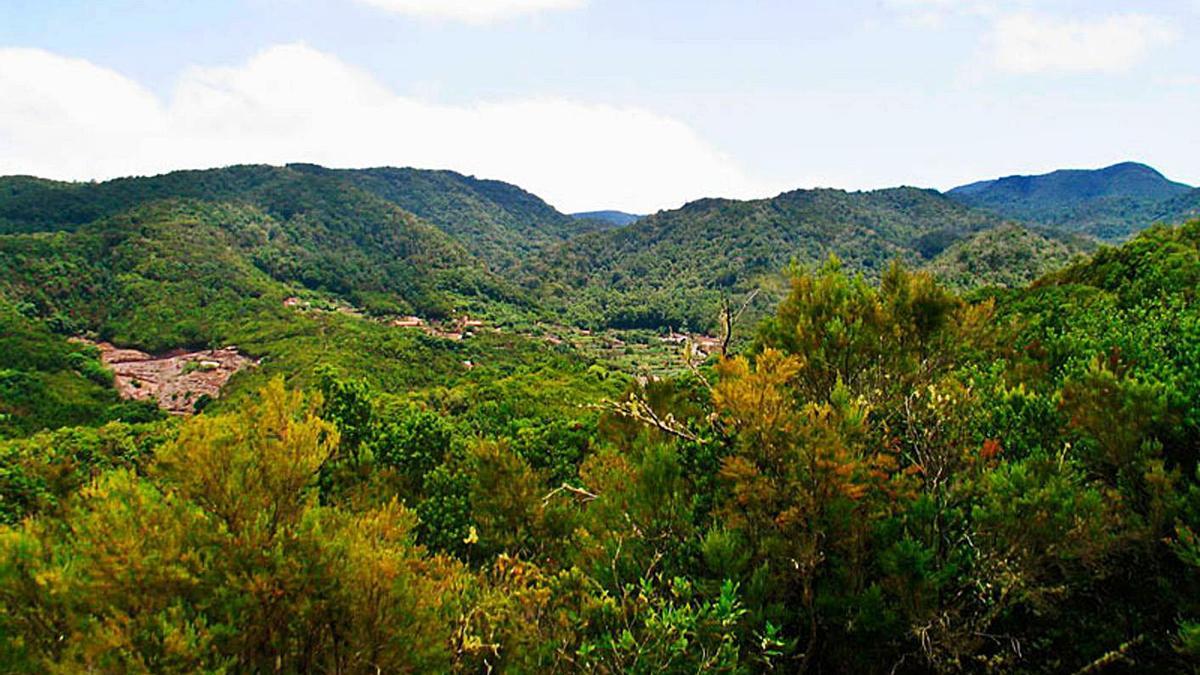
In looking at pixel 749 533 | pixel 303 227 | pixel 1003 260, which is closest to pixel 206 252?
pixel 303 227

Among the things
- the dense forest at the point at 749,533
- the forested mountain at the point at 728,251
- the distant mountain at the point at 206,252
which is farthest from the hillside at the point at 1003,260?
the distant mountain at the point at 206,252

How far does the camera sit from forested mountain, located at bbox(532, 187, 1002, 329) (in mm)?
148000

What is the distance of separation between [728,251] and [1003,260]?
78.0 meters

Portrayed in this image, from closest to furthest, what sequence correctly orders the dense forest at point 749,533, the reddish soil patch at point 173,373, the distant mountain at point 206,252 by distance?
the dense forest at point 749,533 → the reddish soil patch at point 173,373 → the distant mountain at point 206,252

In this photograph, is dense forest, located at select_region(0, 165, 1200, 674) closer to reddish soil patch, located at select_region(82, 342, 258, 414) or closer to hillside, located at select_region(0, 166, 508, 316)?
reddish soil patch, located at select_region(82, 342, 258, 414)

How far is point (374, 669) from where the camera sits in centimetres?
677

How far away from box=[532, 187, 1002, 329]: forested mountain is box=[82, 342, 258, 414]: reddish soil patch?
7945 cm

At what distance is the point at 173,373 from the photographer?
251 ft

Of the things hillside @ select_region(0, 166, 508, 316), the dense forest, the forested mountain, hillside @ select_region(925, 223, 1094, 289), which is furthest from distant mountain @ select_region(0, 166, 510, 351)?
the dense forest

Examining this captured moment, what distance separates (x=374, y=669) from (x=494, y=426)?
23.8 m

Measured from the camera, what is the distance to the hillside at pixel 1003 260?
89438 millimetres

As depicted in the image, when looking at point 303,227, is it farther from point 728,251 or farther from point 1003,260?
point 1003,260

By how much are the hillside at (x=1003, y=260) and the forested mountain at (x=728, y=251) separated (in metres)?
31.3

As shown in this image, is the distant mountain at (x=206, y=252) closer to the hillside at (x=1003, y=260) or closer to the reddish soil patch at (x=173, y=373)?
the reddish soil patch at (x=173, y=373)
